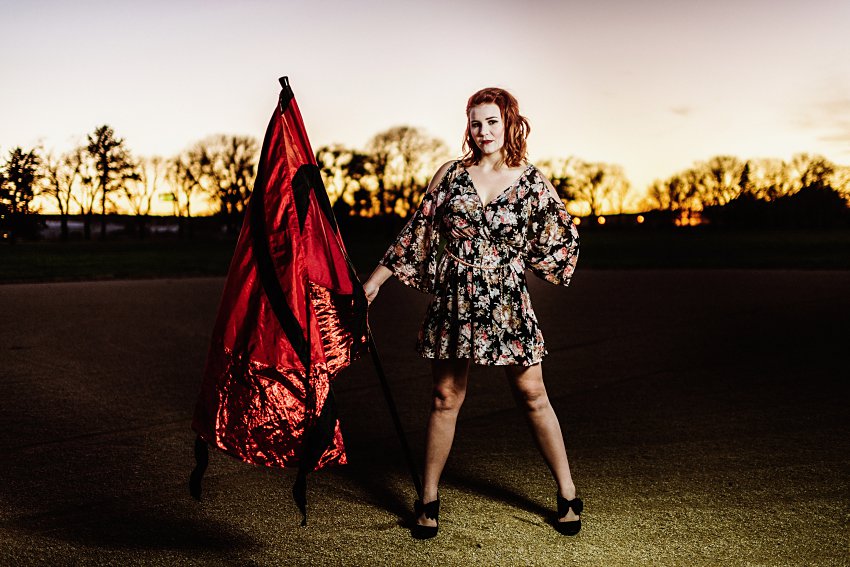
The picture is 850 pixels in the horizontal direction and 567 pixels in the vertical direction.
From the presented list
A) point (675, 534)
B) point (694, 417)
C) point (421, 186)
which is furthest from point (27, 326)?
point (421, 186)

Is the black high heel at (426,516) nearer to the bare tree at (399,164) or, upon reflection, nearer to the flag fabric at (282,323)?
the flag fabric at (282,323)

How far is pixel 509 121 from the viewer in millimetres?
3730

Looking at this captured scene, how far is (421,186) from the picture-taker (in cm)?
6019

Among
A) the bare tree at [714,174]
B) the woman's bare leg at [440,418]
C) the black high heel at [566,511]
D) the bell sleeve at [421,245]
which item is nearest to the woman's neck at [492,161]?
the bell sleeve at [421,245]

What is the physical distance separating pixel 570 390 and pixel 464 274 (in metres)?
3.77

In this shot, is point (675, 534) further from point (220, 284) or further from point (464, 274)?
point (220, 284)

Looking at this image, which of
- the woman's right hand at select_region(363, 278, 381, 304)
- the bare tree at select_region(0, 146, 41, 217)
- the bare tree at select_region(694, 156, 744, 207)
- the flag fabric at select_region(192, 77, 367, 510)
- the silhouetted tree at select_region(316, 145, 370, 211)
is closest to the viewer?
the flag fabric at select_region(192, 77, 367, 510)

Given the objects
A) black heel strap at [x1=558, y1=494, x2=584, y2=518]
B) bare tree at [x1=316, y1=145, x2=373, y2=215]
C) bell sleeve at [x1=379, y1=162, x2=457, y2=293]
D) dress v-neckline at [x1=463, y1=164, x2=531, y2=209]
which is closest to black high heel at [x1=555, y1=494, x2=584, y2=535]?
black heel strap at [x1=558, y1=494, x2=584, y2=518]

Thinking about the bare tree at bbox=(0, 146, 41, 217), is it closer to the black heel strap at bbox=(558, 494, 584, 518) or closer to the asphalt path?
the asphalt path

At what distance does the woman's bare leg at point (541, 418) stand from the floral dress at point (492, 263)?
11cm

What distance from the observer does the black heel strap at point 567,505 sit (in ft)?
12.7

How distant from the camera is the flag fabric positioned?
3471mm

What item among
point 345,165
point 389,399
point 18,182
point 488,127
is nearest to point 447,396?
point 389,399

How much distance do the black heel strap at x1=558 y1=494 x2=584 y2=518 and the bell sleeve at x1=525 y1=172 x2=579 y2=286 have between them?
39.0 inches
